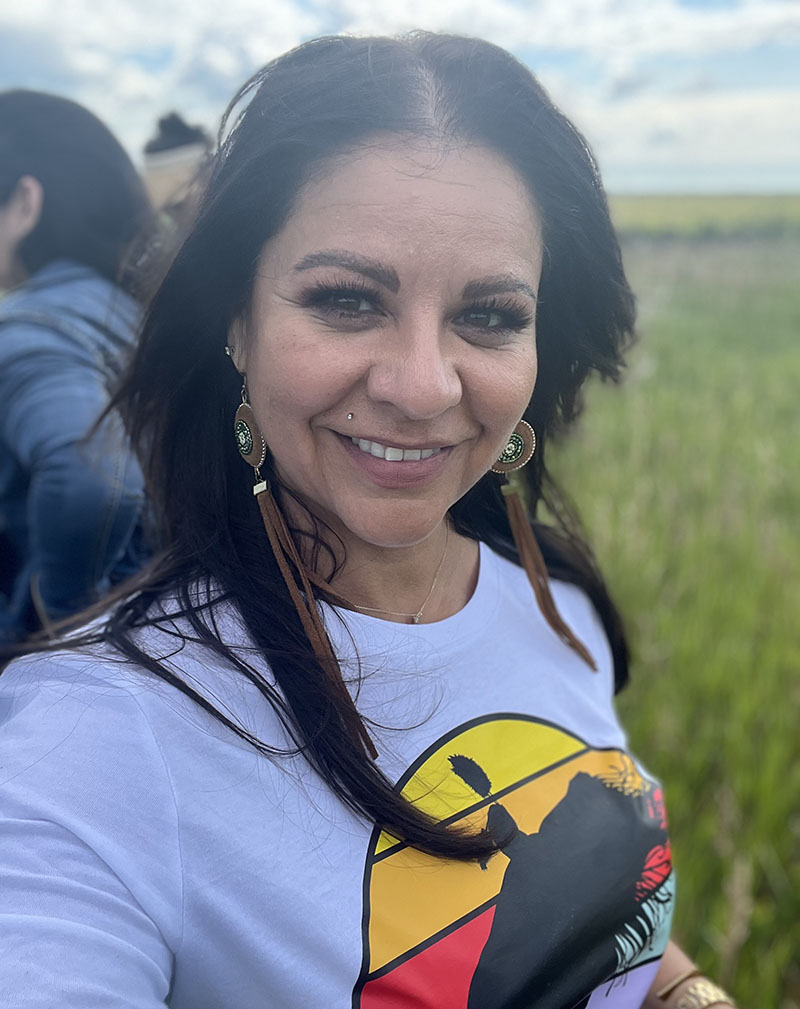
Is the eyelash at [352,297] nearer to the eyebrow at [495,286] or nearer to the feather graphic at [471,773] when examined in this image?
the eyebrow at [495,286]

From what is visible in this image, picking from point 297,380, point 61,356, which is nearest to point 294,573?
point 297,380

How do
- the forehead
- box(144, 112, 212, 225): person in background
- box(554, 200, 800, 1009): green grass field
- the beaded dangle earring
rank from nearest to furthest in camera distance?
1. the forehead
2. the beaded dangle earring
3. box(554, 200, 800, 1009): green grass field
4. box(144, 112, 212, 225): person in background

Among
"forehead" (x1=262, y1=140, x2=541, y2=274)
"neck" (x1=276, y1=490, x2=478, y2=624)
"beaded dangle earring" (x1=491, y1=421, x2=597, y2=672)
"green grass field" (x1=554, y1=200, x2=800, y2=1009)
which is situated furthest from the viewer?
"green grass field" (x1=554, y1=200, x2=800, y2=1009)

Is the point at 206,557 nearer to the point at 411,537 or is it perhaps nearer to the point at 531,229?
the point at 411,537

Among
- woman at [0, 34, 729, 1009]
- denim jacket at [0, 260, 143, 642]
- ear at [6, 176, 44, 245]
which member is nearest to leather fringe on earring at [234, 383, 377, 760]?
woman at [0, 34, 729, 1009]

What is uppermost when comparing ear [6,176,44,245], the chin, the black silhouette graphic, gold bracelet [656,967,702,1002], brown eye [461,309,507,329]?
brown eye [461,309,507,329]

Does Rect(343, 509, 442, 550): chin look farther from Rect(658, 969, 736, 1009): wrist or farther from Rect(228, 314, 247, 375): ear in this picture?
Rect(658, 969, 736, 1009): wrist

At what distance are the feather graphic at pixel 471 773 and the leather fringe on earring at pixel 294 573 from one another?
0.12 meters

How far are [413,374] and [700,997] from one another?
3.59 ft

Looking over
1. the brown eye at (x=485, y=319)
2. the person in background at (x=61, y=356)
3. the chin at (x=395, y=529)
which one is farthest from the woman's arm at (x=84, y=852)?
the person in background at (x=61, y=356)

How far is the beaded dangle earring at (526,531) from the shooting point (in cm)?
141

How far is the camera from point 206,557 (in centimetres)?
118

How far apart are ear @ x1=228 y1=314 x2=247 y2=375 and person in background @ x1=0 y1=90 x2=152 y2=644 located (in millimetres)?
541

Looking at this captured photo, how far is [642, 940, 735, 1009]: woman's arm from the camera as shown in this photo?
146 cm
